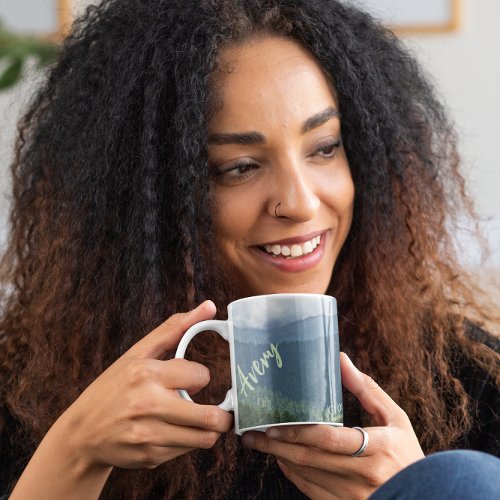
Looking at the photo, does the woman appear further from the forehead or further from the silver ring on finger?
the silver ring on finger

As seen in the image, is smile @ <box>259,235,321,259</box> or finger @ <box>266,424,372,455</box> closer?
finger @ <box>266,424,372,455</box>

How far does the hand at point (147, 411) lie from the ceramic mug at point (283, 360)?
6 centimetres

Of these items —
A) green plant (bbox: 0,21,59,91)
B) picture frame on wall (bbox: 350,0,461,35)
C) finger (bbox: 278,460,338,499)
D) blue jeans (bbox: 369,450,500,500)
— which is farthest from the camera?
picture frame on wall (bbox: 350,0,461,35)

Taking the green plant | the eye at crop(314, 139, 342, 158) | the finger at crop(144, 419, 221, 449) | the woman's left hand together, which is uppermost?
the green plant

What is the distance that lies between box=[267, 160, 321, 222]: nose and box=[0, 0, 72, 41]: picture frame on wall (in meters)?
1.06

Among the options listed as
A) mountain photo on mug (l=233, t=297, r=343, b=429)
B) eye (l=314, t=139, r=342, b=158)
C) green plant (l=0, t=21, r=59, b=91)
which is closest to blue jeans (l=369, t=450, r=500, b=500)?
mountain photo on mug (l=233, t=297, r=343, b=429)

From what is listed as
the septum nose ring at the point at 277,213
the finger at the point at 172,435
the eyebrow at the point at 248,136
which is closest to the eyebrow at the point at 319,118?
the eyebrow at the point at 248,136

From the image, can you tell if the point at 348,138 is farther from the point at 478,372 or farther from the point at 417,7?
the point at 417,7

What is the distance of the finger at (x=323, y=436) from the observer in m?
1.00

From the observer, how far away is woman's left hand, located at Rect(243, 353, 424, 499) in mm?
1016

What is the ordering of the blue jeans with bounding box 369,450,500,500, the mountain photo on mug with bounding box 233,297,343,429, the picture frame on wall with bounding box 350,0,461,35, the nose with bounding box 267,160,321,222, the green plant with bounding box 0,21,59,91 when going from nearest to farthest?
1. the blue jeans with bounding box 369,450,500,500
2. the mountain photo on mug with bounding box 233,297,343,429
3. the nose with bounding box 267,160,321,222
4. the green plant with bounding box 0,21,59,91
5. the picture frame on wall with bounding box 350,0,461,35

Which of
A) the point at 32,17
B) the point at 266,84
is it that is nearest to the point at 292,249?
the point at 266,84

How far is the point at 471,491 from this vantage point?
2.69ft

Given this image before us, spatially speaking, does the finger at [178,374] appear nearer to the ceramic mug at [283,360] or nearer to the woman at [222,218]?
the ceramic mug at [283,360]
